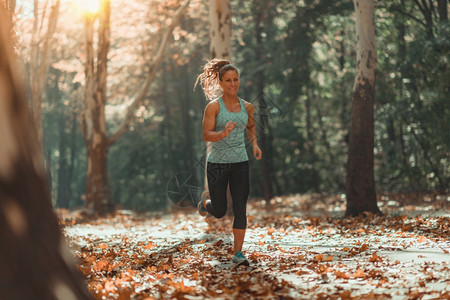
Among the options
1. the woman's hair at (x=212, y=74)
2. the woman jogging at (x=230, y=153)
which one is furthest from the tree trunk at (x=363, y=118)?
the woman jogging at (x=230, y=153)

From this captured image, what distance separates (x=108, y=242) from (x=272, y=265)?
4.68m

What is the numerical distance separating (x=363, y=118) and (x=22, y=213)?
9.05 metres

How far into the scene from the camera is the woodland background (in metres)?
17.6

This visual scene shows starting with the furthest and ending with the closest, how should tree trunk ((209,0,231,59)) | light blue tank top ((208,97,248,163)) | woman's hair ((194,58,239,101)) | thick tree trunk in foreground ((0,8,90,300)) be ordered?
tree trunk ((209,0,231,59)), woman's hair ((194,58,239,101)), light blue tank top ((208,97,248,163)), thick tree trunk in foreground ((0,8,90,300))

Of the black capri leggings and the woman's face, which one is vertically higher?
the woman's face

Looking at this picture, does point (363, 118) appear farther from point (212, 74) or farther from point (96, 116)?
point (96, 116)

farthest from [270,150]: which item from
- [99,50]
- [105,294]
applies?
[105,294]

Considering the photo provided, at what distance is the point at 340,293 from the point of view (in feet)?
14.1

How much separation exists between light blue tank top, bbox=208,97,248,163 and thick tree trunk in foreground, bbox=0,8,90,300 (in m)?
2.78

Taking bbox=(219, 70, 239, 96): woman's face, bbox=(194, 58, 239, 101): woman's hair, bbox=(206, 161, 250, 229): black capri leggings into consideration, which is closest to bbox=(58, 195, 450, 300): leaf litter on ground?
bbox=(206, 161, 250, 229): black capri leggings

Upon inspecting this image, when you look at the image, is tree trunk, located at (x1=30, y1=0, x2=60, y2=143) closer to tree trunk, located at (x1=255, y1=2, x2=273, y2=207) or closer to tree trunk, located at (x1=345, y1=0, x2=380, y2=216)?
tree trunk, located at (x1=255, y1=2, x2=273, y2=207)

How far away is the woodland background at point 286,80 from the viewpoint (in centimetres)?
1764

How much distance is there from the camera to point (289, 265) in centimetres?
582

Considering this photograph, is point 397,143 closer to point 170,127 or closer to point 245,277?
point 170,127
